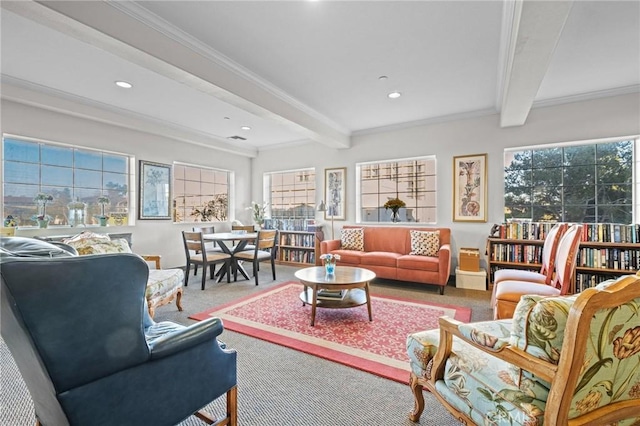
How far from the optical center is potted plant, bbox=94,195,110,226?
4.42m

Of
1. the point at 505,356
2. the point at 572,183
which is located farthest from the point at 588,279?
the point at 505,356

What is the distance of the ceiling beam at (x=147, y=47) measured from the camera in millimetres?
1971

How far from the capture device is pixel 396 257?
4371 millimetres

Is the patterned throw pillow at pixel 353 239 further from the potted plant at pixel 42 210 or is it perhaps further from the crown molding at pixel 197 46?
the potted plant at pixel 42 210

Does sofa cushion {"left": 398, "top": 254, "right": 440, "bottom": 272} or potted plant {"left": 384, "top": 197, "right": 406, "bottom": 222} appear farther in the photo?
potted plant {"left": 384, "top": 197, "right": 406, "bottom": 222}

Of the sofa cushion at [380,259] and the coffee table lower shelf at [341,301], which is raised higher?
the sofa cushion at [380,259]

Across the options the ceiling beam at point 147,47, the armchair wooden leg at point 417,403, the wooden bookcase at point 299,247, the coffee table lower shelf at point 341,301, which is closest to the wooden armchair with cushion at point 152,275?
the coffee table lower shelf at point 341,301

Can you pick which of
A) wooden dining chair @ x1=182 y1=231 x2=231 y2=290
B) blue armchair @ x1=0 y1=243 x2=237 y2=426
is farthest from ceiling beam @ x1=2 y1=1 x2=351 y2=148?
wooden dining chair @ x1=182 y1=231 x2=231 y2=290

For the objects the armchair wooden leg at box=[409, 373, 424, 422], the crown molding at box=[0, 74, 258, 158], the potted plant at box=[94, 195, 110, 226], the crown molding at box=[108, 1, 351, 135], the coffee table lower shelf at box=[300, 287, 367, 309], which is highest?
the crown molding at box=[108, 1, 351, 135]

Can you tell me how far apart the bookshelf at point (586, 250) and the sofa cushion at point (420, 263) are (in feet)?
2.68

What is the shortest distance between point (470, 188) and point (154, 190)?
17.7 feet

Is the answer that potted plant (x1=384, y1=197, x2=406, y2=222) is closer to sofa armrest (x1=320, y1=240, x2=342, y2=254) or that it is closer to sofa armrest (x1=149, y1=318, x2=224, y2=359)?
sofa armrest (x1=320, y1=240, x2=342, y2=254)

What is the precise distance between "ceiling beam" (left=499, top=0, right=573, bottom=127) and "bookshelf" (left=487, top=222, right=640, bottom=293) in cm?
177

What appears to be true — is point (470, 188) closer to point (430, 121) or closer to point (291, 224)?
point (430, 121)
